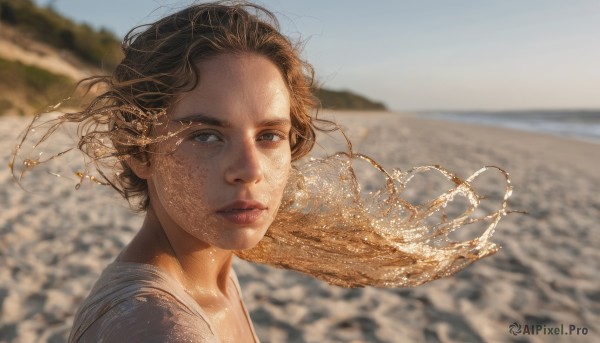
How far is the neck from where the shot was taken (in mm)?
1488

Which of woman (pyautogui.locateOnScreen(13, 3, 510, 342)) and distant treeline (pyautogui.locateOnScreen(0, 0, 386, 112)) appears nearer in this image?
woman (pyautogui.locateOnScreen(13, 3, 510, 342))

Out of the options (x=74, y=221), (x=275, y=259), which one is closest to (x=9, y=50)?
(x=74, y=221)

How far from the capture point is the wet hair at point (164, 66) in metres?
1.45

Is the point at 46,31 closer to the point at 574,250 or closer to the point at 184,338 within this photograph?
the point at 574,250

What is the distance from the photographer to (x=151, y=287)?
1.26m

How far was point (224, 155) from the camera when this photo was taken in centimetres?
139

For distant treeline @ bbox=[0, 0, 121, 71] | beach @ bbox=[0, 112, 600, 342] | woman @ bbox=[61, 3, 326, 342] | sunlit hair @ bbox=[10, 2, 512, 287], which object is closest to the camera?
woman @ bbox=[61, 3, 326, 342]

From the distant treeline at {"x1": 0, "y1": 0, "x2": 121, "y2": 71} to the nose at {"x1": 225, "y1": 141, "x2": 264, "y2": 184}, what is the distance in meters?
28.6

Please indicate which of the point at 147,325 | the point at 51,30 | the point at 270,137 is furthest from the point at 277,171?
the point at 51,30

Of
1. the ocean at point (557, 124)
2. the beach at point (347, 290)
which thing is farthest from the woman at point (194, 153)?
the ocean at point (557, 124)

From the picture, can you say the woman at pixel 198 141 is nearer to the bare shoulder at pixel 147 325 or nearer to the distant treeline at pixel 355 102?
the bare shoulder at pixel 147 325

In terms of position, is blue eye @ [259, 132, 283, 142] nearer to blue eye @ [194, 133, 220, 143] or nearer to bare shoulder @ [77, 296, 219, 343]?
blue eye @ [194, 133, 220, 143]

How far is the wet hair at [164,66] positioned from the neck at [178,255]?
0.68 ft

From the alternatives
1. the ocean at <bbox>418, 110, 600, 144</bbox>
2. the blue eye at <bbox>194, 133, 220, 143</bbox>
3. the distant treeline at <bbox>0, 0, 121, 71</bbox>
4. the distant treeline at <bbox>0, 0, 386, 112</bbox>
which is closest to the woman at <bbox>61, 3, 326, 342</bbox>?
the blue eye at <bbox>194, 133, 220, 143</bbox>
